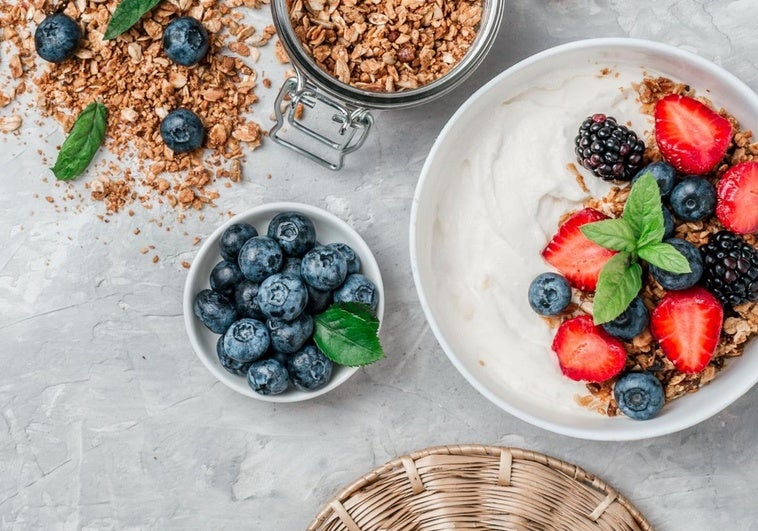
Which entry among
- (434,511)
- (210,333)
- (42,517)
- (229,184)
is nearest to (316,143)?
(229,184)

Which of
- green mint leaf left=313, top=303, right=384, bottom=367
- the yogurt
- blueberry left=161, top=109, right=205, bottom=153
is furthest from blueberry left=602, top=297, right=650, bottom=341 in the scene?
blueberry left=161, top=109, right=205, bottom=153

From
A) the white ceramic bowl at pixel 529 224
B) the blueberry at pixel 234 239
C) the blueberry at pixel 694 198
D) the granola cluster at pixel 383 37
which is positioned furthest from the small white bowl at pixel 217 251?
the blueberry at pixel 694 198

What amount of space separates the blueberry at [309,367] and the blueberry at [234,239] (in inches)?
8.0

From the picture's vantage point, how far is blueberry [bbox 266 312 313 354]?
139cm

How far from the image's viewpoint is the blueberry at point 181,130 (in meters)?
1.47

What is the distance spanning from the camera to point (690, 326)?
128cm

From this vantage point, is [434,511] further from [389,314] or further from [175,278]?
[175,278]

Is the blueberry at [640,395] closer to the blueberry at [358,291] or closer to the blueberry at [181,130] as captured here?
the blueberry at [358,291]

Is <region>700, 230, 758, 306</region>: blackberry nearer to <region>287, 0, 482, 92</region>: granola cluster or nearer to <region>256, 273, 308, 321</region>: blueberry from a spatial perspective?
<region>287, 0, 482, 92</region>: granola cluster

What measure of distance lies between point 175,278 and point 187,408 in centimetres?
25

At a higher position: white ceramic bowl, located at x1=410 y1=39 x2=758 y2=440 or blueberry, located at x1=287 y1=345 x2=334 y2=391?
white ceramic bowl, located at x1=410 y1=39 x2=758 y2=440

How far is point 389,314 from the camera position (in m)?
1.54

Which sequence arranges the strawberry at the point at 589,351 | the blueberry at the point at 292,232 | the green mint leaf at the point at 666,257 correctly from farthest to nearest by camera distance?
the blueberry at the point at 292,232, the strawberry at the point at 589,351, the green mint leaf at the point at 666,257

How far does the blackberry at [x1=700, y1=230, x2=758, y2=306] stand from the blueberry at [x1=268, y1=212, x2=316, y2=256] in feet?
2.13
